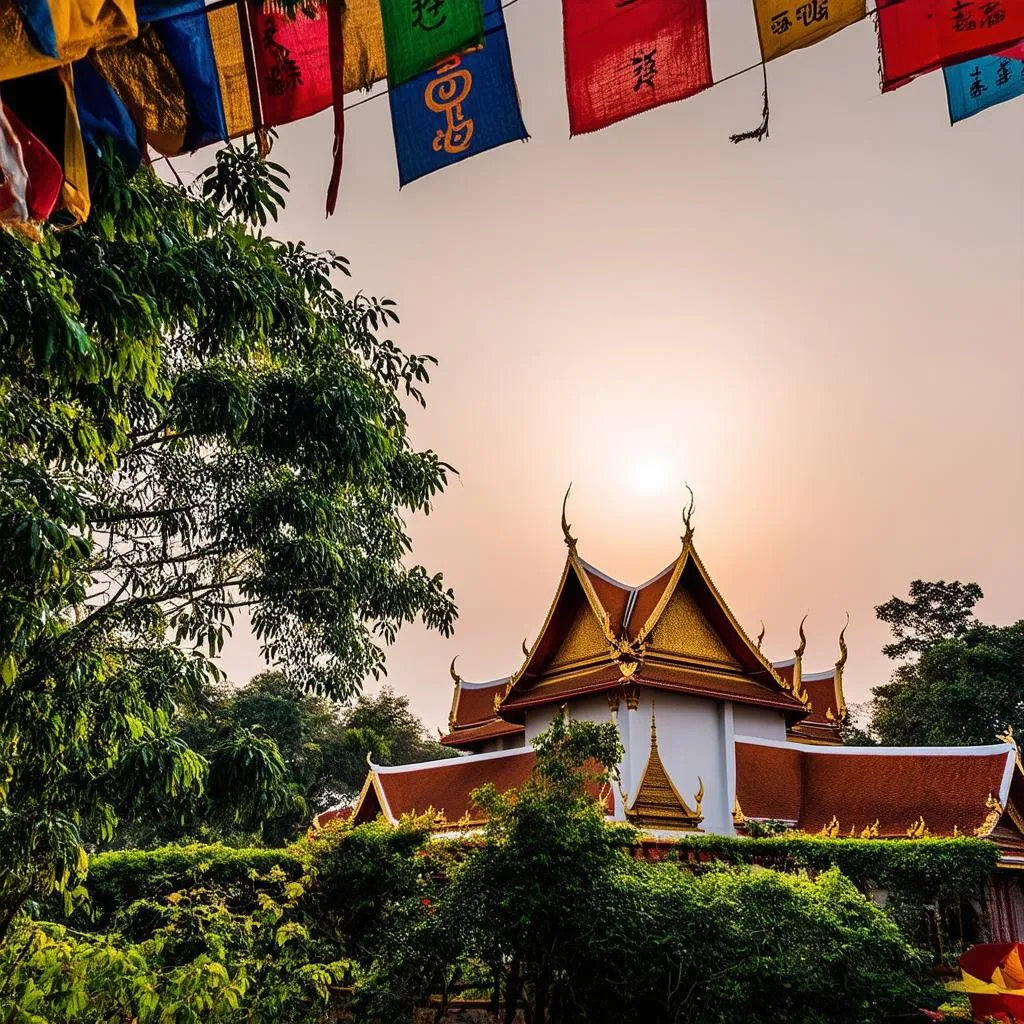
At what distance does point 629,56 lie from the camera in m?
5.72

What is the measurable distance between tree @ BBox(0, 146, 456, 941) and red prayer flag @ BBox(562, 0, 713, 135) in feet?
6.08

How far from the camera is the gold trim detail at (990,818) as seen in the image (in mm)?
13617

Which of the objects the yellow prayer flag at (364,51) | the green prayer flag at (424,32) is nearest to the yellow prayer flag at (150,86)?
the yellow prayer flag at (364,51)

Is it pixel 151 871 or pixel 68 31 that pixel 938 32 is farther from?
pixel 151 871

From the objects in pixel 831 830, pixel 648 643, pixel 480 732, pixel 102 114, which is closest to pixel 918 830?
pixel 831 830

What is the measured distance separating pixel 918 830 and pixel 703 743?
3374mm

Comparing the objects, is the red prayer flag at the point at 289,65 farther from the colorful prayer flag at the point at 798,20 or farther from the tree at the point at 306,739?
the tree at the point at 306,739

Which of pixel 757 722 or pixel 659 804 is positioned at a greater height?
pixel 757 722

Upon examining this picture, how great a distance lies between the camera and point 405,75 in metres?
5.38

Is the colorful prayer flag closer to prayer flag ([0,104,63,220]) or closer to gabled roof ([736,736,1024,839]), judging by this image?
prayer flag ([0,104,63,220])

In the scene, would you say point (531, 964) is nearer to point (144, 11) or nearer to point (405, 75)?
point (405, 75)

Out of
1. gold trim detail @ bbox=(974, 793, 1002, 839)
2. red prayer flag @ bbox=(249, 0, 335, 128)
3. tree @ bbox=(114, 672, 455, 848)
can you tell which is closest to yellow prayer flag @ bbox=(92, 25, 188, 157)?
red prayer flag @ bbox=(249, 0, 335, 128)

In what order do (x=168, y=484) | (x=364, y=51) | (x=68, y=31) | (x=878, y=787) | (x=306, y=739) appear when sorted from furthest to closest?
(x=306, y=739) < (x=878, y=787) < (x=168, y=484) < (x=364, y=51) < (x=68, y=31)

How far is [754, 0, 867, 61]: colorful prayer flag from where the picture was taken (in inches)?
217
